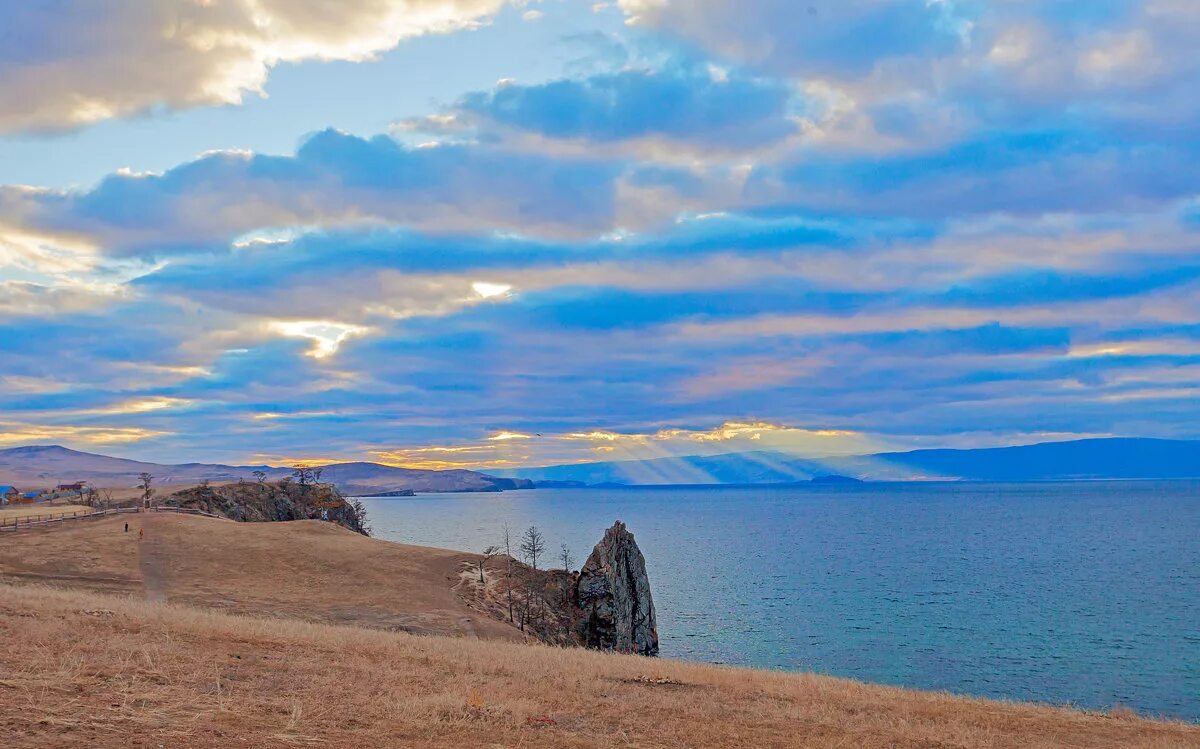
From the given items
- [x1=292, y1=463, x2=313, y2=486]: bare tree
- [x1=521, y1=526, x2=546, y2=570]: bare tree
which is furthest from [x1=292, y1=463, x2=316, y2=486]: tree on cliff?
[x1=521, y1=526, x2=546, y2=570]: bare tree

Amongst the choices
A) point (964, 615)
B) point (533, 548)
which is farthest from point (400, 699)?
point (964, 615)

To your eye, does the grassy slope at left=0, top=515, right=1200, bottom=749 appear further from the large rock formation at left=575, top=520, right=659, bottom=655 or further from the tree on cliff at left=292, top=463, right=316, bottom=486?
the tree on cliff at left=292, top=463, right=316, bottom=486

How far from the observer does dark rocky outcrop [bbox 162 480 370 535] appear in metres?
110

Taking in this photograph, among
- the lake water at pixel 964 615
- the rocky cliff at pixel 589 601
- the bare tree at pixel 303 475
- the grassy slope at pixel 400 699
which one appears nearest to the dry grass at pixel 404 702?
the grassy slope at pixel 400 699

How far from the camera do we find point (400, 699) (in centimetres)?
2003

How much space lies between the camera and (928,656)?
222ft

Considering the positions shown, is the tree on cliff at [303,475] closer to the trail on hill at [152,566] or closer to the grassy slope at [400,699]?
the trail on hill at [152,566]

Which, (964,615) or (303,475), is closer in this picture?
(964,615)

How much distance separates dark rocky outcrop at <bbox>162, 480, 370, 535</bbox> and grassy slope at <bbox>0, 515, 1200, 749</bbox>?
3125 inches

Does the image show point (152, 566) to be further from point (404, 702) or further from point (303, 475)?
point (303, 475)

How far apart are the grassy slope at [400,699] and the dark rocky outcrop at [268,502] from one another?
7938cm

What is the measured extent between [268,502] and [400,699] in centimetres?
11019

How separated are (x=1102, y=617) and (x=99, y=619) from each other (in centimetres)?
8266

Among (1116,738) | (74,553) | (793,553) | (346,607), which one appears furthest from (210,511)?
(1116,738)
